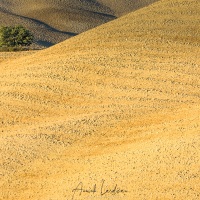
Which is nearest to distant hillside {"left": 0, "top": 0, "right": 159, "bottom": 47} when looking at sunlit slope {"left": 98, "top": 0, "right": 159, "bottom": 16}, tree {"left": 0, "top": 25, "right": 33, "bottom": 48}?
sunlit slope {"left": 98, "top": 0, "right": 159, "bottom": 16}

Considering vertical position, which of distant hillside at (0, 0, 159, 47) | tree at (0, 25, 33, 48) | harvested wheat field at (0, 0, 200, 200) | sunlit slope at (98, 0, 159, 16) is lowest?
harvested wheat field at (0, 0, 200, 200)

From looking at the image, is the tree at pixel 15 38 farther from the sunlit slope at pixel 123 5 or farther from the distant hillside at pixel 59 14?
the sunlit slope at pixel 123 5

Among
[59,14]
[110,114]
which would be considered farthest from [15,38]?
[59,14]

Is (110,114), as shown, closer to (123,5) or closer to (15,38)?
(15,38)

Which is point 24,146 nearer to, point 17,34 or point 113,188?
point 113,188

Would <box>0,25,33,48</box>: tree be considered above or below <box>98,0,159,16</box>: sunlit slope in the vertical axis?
below

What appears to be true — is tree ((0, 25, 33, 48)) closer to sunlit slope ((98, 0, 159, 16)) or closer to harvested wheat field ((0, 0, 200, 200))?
harvested wheat field ((0, 0, 200, 200))
